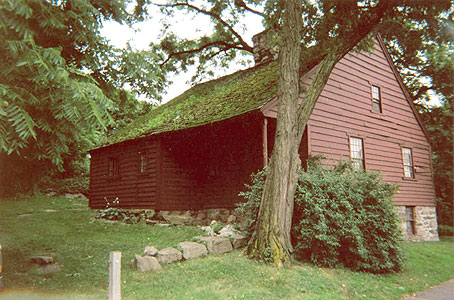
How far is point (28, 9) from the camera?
5254 millimetres

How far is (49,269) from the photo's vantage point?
7992 mm

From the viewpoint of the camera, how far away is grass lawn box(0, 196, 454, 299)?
6.79m

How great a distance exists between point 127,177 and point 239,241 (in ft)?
28.9

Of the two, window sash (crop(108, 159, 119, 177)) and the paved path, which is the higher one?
window sash (crop(108, 159, 119, 177))

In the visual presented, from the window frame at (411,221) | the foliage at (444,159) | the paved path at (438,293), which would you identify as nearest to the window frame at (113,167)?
the paved path at (438,293)

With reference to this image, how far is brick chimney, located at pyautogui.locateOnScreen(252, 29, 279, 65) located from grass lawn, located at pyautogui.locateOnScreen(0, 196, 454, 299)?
10.3 metres

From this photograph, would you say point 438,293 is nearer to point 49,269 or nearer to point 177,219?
point 49,269

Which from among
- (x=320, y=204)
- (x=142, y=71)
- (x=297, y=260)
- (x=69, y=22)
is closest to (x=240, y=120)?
(x=320, y=204)

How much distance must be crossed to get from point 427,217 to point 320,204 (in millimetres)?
13112

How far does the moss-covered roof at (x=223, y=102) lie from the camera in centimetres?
1284

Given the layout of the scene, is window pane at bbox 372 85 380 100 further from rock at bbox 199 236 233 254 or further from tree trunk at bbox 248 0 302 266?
rock at bbox 199 236 233 254

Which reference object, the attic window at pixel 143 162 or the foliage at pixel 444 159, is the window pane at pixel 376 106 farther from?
the attic window at pixel 143 162

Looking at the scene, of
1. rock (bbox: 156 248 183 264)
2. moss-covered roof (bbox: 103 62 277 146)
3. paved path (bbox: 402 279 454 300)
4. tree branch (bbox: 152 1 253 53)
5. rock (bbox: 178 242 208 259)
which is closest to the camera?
paved path (bbox: 402 279 454 300)

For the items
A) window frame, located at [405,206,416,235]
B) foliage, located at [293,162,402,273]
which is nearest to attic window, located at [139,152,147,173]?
foliage, located at [293,162,402,273]
